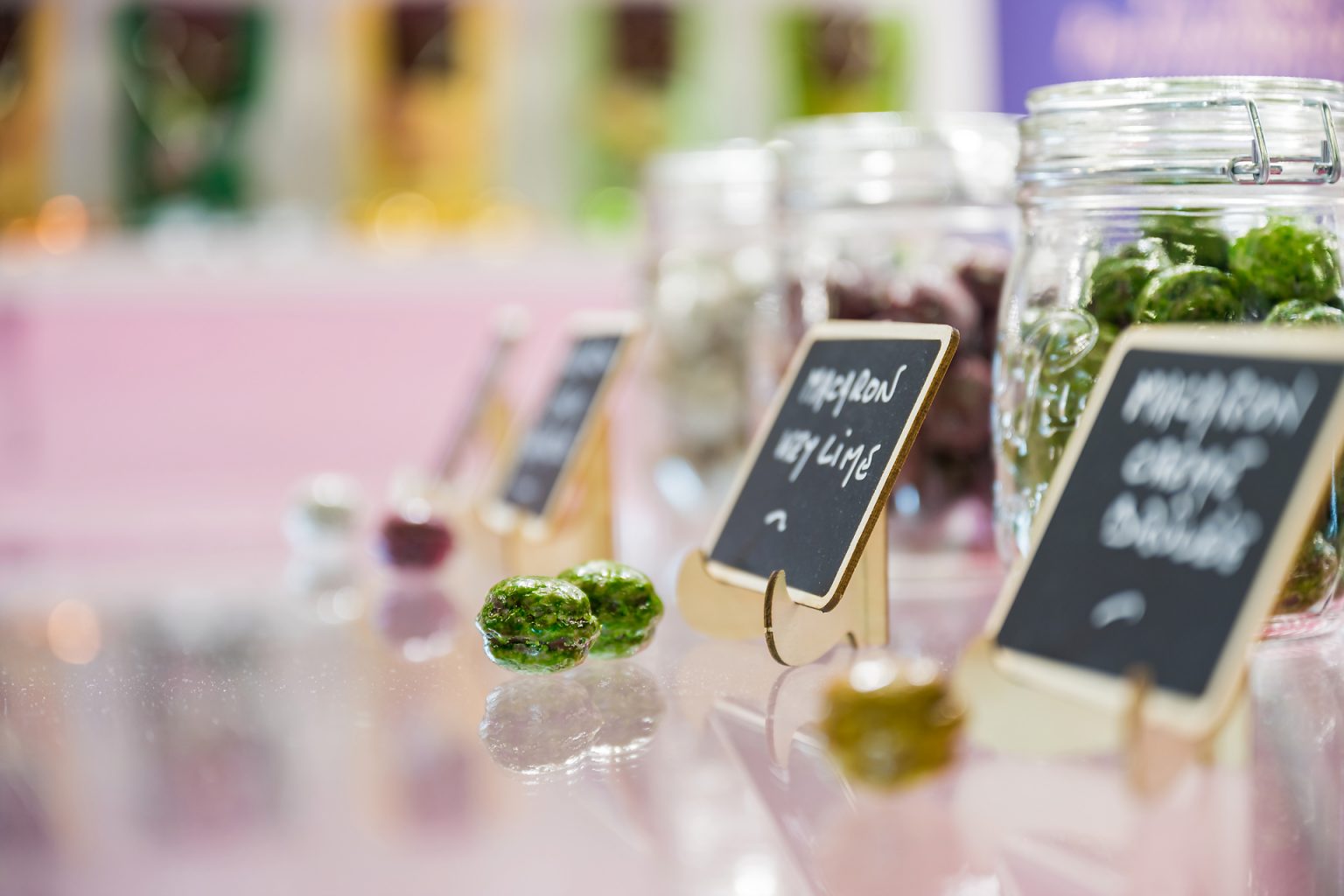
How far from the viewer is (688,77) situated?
9.76ft

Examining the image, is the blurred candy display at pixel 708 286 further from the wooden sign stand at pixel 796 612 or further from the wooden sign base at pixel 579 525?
the wooden sign stand at pixel 796 612

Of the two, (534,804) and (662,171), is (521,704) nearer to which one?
(534,804)

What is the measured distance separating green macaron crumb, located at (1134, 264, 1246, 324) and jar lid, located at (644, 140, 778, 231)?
0.88m

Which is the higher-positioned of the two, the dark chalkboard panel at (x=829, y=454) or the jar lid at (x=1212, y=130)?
the jar lid at (x=1212, y=130)

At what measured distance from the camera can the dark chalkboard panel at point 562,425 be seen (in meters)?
1.19

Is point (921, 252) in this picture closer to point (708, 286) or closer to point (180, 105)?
point (708, 286)

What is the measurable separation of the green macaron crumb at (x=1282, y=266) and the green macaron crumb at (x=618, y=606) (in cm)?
38

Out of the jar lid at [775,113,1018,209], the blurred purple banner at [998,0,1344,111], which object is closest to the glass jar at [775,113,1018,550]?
the jar lid at [775,113,1018,209]

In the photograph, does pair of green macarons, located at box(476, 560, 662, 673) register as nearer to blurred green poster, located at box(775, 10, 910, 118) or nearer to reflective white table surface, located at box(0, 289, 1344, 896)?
reflective white table surface, located at box(0, 289, 1344, 896)

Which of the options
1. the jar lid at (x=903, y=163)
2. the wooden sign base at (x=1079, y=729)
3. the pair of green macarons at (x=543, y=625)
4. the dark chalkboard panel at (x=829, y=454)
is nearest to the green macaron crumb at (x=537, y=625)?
the pair of green macarons at (x=543, y=625)

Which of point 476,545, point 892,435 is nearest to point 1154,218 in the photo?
point 892,435

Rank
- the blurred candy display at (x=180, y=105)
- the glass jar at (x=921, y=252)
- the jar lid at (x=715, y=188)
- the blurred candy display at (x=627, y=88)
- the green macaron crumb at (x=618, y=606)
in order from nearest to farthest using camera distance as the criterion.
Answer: the green macaron crumb at (x=618, y=606) → the glass jar at (x=921, y=252) → the jar lid at (x=715, y=188) → the blurred candy display at (x=180, y=105) → the blurred candy display at (x=627, y=88)

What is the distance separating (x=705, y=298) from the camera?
5.16ft

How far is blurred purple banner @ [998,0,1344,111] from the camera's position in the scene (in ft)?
7.81
